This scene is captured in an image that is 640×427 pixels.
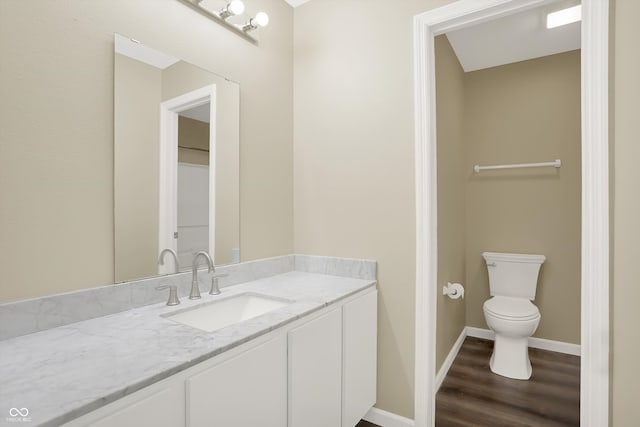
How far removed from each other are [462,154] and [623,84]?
1796 mm

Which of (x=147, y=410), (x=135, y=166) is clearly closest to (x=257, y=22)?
(x=135, y=166)

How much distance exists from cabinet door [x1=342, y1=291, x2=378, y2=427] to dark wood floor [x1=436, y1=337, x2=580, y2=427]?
1.80ft

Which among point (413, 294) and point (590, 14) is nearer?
point (590, 14)

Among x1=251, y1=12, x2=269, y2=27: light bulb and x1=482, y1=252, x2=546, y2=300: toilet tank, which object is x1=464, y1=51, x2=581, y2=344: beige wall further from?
x1=251, y1=12, x2=269, y2=27: light bulb

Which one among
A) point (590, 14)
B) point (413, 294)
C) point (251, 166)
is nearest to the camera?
point (590, 14)

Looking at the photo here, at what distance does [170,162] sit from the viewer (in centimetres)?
153

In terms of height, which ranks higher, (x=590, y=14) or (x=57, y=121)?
(x=590, y=14)

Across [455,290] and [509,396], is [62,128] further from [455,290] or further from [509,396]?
[509,396]

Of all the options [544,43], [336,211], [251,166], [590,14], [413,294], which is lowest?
[413,294]

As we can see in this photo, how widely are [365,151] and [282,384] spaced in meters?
1.31

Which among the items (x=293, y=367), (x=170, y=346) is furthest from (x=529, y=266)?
(x=170, y=346)

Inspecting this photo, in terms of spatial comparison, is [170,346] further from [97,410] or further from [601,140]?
[601,140]

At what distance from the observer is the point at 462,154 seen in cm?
315

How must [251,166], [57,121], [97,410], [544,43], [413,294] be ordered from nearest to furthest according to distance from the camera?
[97,410] < [57,121] < [413,294] < [251,166] < [544,43]
